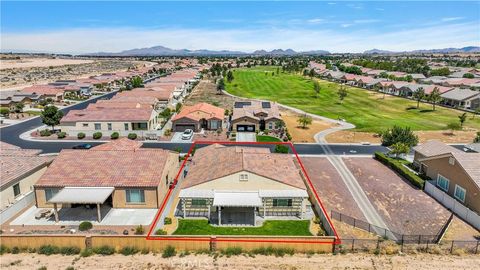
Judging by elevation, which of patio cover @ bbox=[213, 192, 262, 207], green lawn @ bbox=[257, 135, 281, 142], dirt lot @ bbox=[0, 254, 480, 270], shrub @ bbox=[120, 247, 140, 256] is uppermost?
patio cover @ bbox=[213, 192, 262, 207]

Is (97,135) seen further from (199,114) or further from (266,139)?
(266,139)

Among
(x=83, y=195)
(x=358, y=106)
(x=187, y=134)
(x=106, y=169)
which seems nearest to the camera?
(x=83, y=195)

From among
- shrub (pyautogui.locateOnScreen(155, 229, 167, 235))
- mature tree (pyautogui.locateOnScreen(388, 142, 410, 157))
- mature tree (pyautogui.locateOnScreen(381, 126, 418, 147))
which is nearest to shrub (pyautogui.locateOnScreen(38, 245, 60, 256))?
shrub (pyautogui.locateOnScreen(155, 229, 167, 235))

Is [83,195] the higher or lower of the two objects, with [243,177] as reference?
lower

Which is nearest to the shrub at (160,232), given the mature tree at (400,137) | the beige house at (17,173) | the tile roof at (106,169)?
the tile roof at (106,169)

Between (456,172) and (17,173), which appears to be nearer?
(17,173)

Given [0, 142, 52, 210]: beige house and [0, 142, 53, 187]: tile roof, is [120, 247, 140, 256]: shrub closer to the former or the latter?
[0, 142, 52, 210]: beige house

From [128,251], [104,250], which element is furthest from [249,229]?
[104,250]

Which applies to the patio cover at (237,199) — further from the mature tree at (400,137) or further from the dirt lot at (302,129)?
the mature tree at (400,137)
